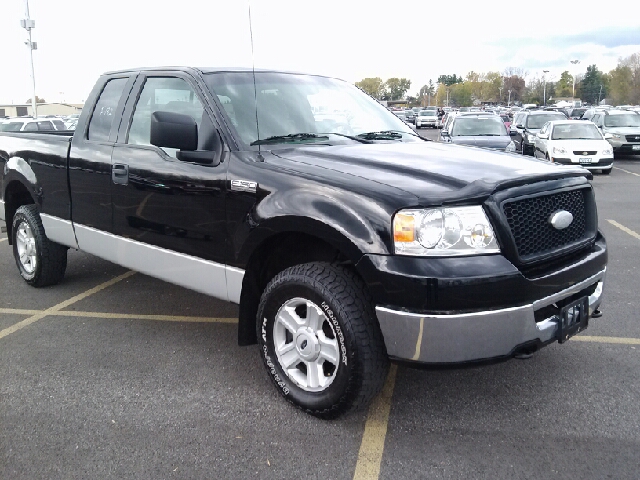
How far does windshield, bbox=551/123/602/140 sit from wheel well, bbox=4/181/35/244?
48.9ft

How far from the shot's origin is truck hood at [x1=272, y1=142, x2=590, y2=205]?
3.19 meters

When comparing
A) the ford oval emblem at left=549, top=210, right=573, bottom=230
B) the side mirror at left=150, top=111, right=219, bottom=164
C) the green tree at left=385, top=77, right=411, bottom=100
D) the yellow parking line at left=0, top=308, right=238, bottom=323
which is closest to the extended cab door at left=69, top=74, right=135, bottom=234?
the yellow parking line at left=0, top=308, right=238, bottom=323

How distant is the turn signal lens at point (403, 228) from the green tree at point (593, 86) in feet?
434

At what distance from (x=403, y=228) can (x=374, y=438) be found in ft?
3.67

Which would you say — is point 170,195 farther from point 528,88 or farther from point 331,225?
point 528,88

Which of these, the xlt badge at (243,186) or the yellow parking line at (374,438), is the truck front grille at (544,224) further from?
the xlt badge at (243,186)

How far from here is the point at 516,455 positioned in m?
3.15

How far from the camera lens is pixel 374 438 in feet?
11.0

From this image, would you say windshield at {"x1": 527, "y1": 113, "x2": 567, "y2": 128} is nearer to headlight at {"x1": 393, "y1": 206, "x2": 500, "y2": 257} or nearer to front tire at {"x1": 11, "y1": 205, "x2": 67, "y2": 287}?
front tire at {"x1": 11, "y1": 205, "x2": 67, "y2": 287}


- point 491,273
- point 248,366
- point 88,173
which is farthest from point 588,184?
point 88,173

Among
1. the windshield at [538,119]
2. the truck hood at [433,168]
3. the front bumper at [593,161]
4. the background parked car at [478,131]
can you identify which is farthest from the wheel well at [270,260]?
the windshield at [538,119]

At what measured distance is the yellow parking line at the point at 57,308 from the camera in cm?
509

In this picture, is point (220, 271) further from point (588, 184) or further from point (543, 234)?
point (588, 184)

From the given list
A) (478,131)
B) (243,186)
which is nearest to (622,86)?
(478,131)
